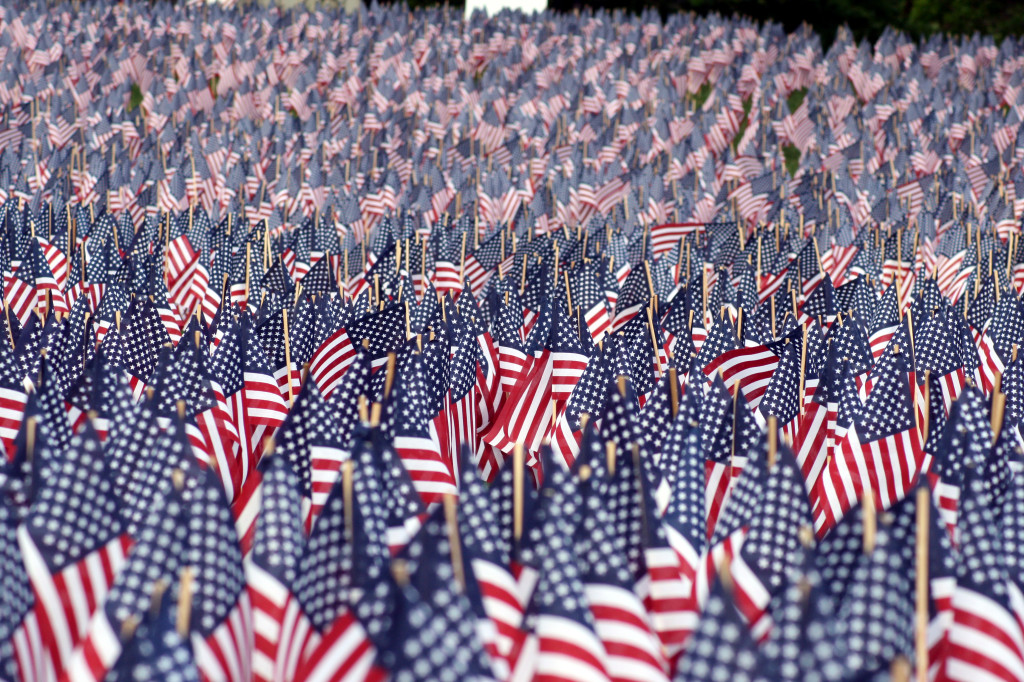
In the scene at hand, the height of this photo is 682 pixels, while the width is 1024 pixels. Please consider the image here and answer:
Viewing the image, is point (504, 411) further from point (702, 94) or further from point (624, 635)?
point (702, 94)

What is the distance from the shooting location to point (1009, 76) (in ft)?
82.6

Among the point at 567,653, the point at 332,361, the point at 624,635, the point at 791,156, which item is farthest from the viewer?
the point at 791,156

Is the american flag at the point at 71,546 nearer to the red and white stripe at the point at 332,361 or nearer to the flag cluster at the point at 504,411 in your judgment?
the flag cluster at the point at 504,411

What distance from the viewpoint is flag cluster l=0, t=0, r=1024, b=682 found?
3.84 m

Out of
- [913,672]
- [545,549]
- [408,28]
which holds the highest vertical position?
[408,28]

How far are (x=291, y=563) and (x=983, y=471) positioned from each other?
135 inches

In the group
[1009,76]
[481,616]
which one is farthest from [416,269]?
[1009,76]

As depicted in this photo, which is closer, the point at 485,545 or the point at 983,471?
the point at 485,545

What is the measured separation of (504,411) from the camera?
774cm

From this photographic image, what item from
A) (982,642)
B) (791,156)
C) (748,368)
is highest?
(791,156)

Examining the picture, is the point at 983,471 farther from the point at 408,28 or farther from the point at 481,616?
the point at 408,28

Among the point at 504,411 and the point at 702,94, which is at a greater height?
the point at 702,94

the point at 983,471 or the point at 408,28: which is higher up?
the point at 408,28

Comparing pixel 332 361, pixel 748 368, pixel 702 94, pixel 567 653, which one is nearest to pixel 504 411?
pixel 332 361
